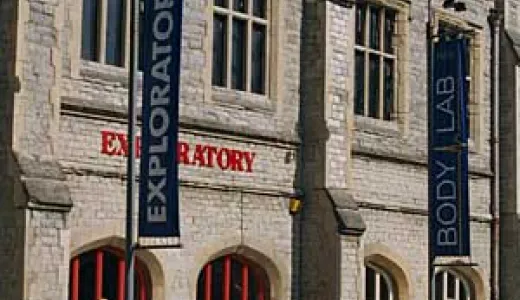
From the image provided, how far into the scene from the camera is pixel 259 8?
21297 mm

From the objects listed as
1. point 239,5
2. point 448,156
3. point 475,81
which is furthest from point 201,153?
point 475,81

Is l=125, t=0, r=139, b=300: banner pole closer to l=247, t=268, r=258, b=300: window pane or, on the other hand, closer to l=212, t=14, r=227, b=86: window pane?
l=212, t=14, r=227, b=86: window pane

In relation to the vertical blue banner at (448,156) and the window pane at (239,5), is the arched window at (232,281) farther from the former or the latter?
the window pane at (239,5)

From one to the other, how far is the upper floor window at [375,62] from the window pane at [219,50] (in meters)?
3.46

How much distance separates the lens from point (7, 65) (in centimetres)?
1689

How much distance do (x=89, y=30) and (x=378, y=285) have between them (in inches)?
313

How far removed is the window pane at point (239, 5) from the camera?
20.8 m

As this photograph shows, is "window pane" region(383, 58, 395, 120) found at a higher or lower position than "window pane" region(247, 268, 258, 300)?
higher

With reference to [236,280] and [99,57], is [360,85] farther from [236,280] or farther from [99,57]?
[99,57]

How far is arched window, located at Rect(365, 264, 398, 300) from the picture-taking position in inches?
919

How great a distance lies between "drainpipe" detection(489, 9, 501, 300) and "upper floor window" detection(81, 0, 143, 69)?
392 inches

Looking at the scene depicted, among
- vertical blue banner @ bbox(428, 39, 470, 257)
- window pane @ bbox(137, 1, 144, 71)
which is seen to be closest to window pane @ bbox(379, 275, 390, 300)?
vertical blue banner @ bbox(428, 39, 470, 257)

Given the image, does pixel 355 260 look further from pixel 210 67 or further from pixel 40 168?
pixel 40 168

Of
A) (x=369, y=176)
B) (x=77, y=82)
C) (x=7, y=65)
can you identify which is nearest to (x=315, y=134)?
(x=369, y=176)
